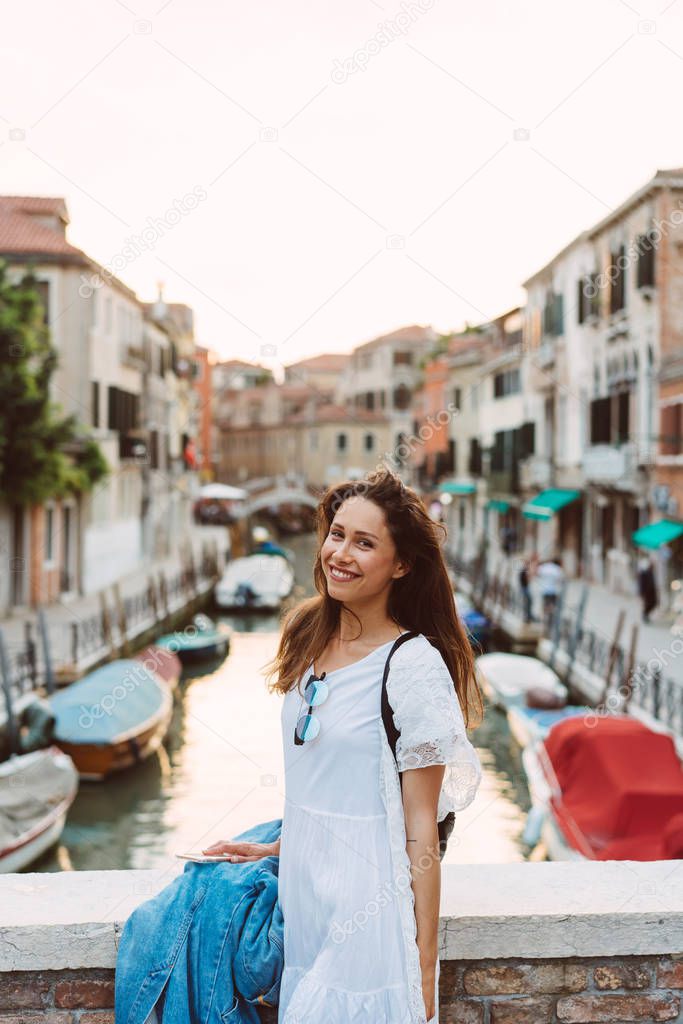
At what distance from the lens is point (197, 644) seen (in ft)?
56.7

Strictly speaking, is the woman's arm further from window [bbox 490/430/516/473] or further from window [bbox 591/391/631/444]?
window [bbox 490/430/516/473]

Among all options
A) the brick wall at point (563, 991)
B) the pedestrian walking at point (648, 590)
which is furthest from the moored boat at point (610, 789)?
the pedestrian walking at point (648, 590)

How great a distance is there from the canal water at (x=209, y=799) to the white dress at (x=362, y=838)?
5.74m

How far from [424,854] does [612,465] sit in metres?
18.5

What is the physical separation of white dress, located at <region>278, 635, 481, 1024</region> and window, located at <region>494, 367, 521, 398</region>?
27.9 m

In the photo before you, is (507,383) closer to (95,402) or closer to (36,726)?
(95,402)

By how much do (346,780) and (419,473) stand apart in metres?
35.7

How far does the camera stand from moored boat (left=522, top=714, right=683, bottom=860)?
6602 millimetres

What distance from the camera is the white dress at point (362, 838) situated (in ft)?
5.37

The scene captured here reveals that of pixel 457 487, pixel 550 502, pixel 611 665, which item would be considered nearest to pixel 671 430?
pixel 611 665

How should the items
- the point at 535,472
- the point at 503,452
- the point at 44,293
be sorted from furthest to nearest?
the point at 503,452
the point at 535,472
the point at 44,293

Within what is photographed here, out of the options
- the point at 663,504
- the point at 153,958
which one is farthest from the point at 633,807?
the point at 663,504

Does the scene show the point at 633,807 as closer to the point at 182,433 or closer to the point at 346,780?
the point at 346,780

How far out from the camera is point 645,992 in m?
A: 2.05
